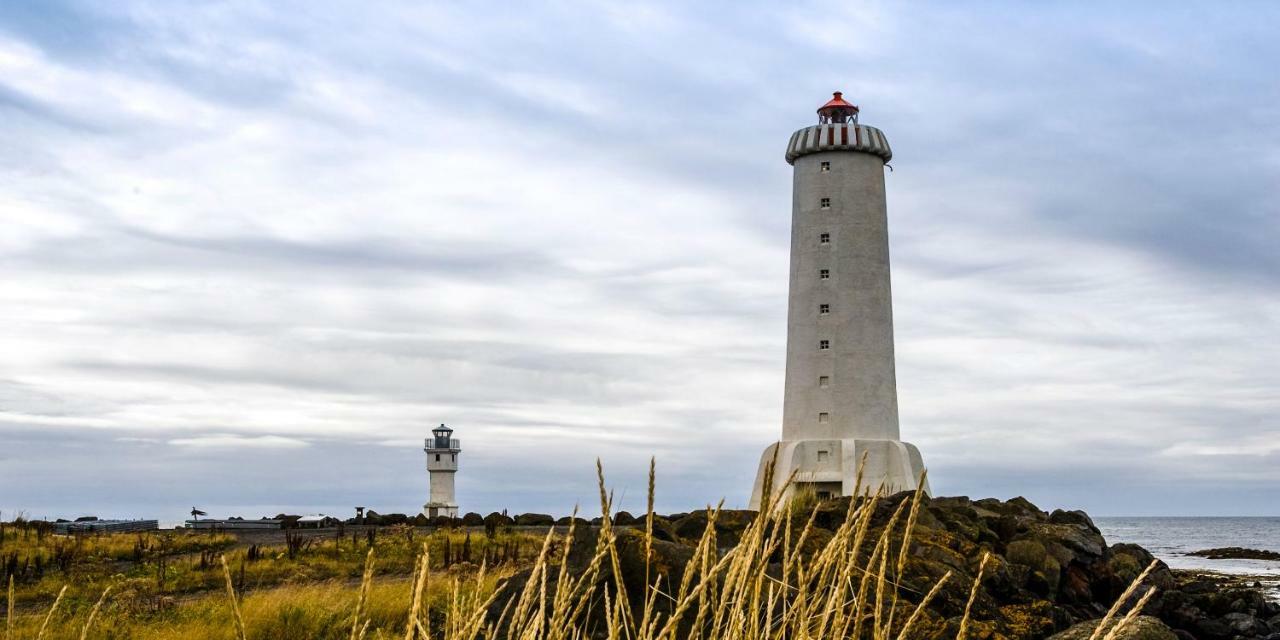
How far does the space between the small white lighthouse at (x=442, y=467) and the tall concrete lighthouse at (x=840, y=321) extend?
26358 millimetres

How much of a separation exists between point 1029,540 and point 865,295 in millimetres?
13736

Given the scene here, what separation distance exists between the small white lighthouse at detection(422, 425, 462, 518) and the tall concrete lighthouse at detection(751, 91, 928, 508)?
2636cm

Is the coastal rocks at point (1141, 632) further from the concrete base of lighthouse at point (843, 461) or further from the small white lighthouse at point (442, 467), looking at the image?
the small white lighthouse at point (442, 467)

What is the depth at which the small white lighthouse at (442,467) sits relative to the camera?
5566cm

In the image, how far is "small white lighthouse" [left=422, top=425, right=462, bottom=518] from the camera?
55.7m

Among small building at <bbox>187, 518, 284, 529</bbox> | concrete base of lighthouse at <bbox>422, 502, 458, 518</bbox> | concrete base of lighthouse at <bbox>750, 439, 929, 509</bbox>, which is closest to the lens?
concrete base of lighthouse at <bbox>750, 439, 929, 509</bbox>

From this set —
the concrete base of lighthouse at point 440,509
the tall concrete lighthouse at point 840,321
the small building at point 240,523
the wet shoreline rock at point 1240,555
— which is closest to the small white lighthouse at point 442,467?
the concrete base of lighthouse at point 440,509

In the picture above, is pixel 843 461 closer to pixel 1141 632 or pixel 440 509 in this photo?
pixel 1141 632

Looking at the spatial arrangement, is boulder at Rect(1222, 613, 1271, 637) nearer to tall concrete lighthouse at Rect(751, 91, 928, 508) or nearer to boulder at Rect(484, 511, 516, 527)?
tall concrete lighthouse at Rect(751, 91, 928, 508)

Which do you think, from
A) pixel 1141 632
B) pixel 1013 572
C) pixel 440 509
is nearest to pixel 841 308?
pixel 1013 572

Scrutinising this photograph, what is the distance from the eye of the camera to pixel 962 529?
62.2 feet

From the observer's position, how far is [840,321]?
31578 mm

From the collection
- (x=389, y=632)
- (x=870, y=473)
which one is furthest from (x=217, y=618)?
(x=870, y=473)

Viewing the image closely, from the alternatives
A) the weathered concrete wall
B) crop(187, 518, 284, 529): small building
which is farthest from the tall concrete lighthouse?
crop(187, 518, 284, 529): small building
